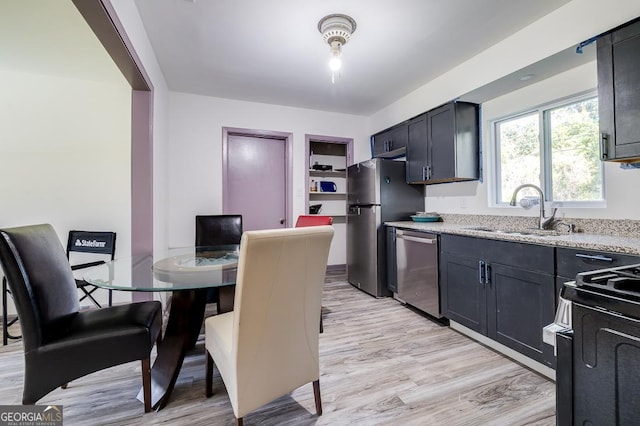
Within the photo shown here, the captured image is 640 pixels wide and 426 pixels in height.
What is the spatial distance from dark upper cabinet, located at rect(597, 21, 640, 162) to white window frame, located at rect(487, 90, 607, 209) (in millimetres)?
421

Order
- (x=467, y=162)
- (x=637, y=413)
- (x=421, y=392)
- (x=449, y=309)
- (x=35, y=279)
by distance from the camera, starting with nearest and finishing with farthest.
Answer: (x=637, y=413)
(x=35, y=279)
(x=421, y=392)
(x=449, y=309)
(x=467, y=162)

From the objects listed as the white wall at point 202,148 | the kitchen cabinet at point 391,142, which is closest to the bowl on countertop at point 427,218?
the kitchen cabinet at point 391,142

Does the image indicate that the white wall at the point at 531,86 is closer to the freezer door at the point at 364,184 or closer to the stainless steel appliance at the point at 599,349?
the freezer door at the point at 364,184

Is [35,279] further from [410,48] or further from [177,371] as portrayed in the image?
[410,48]

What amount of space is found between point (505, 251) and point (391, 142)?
92.4 inches

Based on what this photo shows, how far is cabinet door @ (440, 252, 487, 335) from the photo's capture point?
220cm

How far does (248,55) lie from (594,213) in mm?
3140

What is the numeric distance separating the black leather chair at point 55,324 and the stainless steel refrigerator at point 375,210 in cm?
242

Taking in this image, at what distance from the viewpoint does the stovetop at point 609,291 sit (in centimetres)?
75

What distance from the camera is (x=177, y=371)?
1670 mm

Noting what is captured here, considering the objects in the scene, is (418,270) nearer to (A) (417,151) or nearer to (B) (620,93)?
(A) (417,151)

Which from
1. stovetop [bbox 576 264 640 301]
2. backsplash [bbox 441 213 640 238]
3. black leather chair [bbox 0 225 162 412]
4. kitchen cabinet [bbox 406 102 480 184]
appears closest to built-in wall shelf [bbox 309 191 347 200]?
kitchen cabinet [bbox 406 102 480 184]

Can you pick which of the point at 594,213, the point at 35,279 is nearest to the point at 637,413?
the point at 594,213

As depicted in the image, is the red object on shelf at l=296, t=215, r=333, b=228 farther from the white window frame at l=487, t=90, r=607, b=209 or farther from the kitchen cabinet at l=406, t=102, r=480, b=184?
the white window frame at l=487, t=90, r=607, b=209
